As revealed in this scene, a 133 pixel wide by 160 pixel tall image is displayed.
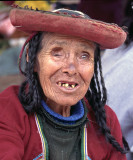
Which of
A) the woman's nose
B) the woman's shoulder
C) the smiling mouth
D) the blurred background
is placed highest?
the woman's nose

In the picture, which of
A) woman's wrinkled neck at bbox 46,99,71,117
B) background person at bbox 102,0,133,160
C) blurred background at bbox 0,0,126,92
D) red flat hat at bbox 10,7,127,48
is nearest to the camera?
red flat hat at bbox 10,7,127,48

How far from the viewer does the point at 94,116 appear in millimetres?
2209

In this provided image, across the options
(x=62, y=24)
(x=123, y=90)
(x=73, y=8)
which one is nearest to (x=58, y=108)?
(x=62, y=24)

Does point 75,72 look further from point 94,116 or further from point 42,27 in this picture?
point 94,116

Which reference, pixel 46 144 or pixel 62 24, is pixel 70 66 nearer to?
pixel 62 24

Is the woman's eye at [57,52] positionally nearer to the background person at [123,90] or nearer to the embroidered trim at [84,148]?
the embroidered trim at [84,148]

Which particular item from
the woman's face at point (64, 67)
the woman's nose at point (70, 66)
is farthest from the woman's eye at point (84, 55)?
the woman's nose at point (70, 66)

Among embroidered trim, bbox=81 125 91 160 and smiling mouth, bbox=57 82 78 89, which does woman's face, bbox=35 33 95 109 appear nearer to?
smiling mouth, bbox=57 82 78 89

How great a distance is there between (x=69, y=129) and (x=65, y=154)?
173mm

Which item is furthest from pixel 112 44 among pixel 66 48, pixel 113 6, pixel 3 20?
Result: pixel 3 20

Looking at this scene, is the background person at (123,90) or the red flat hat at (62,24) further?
the background person at (123,90)

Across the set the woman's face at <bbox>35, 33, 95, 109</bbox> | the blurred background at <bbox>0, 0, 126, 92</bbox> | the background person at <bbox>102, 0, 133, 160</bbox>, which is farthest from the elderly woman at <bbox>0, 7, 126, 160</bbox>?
the blurred background at <bbox>0, 0, 126, 92</bbox>

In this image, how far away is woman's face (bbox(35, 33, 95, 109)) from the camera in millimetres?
1794

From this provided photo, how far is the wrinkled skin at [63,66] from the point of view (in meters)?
1.79
